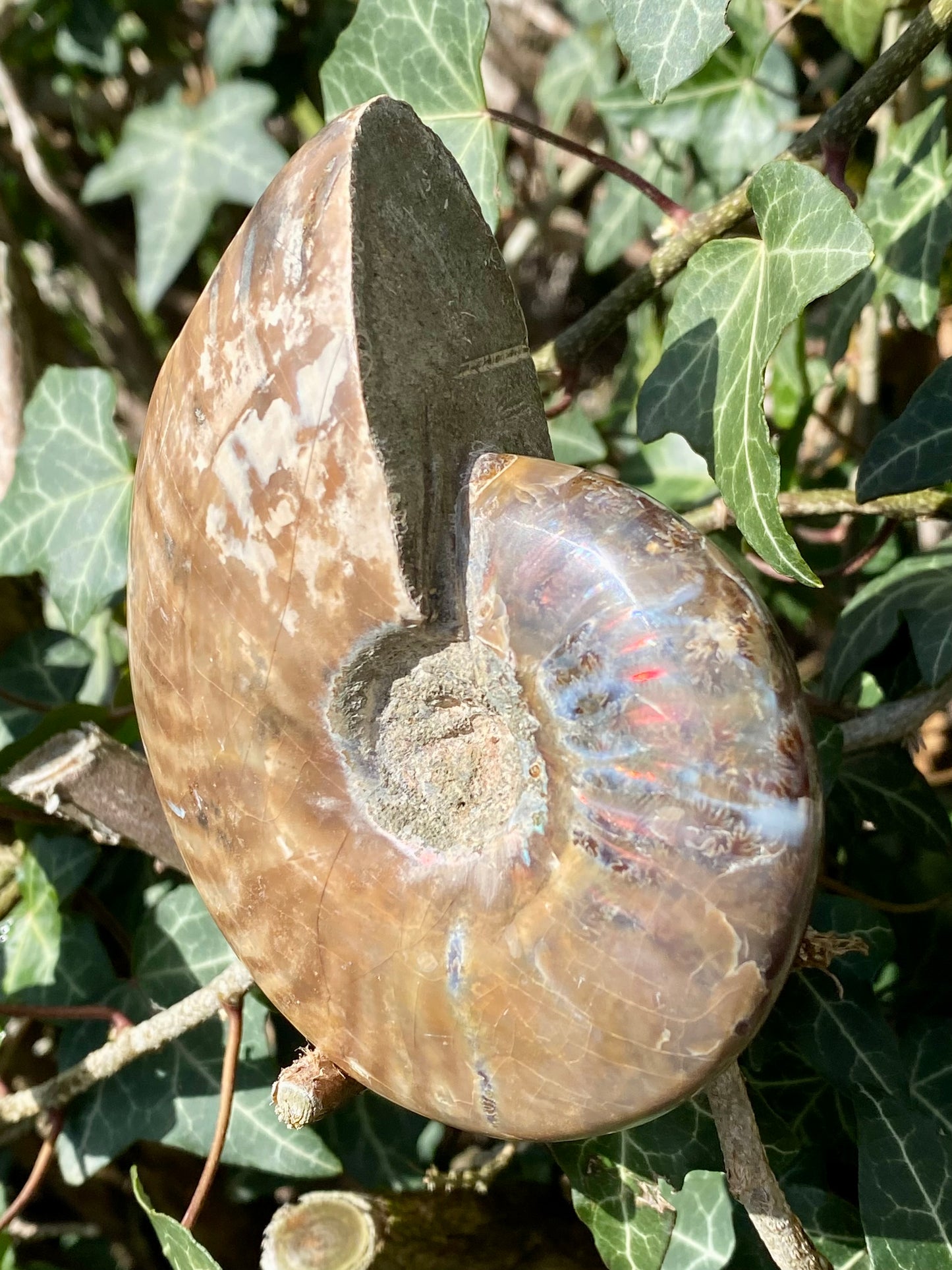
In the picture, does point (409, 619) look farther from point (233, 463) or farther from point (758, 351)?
point (758, 351)

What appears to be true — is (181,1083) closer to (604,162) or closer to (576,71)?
(604,162)

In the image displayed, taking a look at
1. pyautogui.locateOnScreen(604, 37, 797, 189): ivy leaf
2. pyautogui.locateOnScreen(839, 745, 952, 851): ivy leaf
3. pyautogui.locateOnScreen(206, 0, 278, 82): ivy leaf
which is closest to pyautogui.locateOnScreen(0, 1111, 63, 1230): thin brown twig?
pyautogui.locateOnScreen(839, 745, 952, 851): ivy leaf

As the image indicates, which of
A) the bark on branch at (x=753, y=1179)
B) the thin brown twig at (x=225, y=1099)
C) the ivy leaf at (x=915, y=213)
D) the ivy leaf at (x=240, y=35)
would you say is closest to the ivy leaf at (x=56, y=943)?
the thin brown twig at (x=225, y=1099)

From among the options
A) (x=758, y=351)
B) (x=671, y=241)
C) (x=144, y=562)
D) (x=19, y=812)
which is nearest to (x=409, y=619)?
(x=144, y=562)

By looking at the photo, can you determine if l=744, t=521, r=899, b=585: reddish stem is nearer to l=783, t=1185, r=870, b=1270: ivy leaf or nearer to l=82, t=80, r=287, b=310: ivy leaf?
l=783, t=1185, r=870, b=1270: ivy leaf

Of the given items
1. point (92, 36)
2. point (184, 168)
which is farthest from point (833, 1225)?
point (92, 36)

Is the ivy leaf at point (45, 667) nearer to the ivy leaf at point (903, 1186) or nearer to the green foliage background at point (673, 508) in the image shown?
the green foliage background at point (673, 508)
